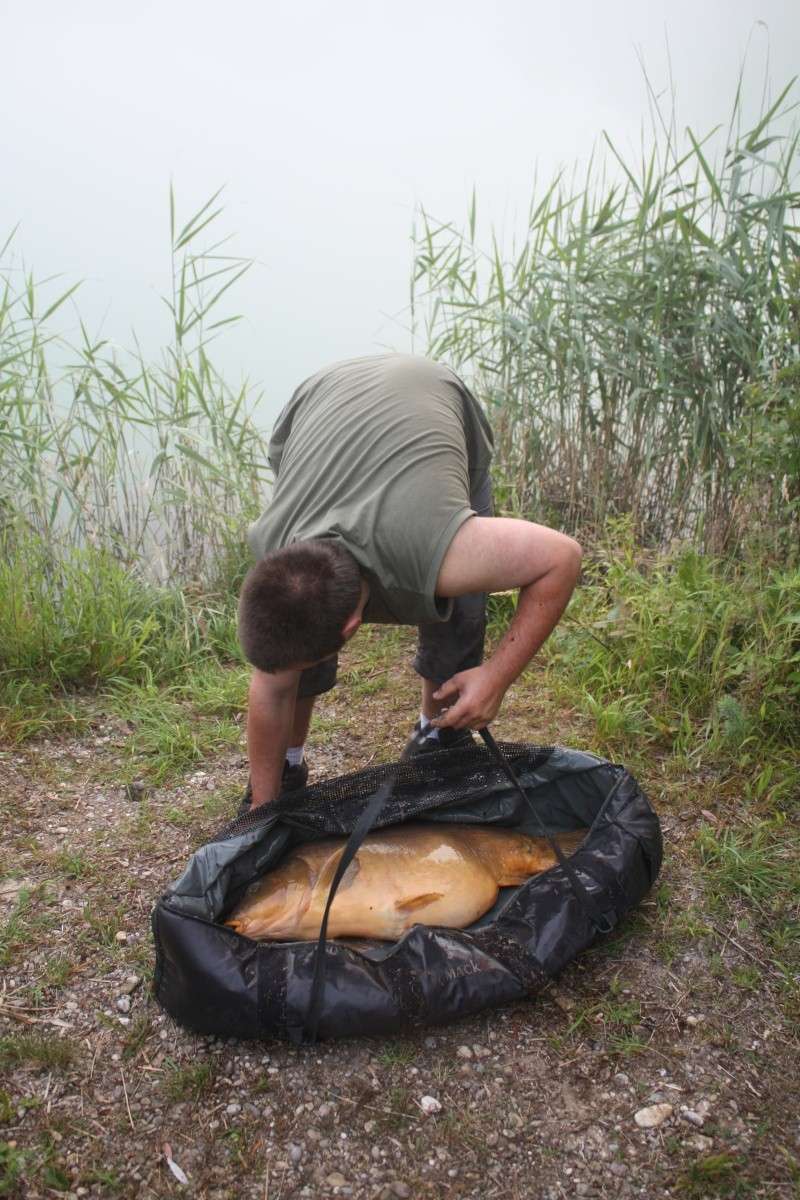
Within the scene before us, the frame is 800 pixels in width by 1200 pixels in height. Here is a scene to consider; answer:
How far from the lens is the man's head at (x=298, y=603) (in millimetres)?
2008

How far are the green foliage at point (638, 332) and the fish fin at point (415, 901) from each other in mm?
2028

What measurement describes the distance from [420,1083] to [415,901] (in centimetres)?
41

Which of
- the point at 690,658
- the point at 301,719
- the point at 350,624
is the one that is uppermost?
the point at 350,624

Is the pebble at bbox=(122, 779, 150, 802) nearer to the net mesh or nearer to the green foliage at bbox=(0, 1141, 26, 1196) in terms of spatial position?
the net mesh

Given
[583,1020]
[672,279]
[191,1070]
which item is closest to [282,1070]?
[191,1070]

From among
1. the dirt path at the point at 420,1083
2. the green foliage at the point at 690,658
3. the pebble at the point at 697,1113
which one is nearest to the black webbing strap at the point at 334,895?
the dirt path at the point at 420,1083

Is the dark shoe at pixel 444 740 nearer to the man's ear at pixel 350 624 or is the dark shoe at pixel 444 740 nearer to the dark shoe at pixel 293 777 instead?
the dark shoe at pixel 293 777

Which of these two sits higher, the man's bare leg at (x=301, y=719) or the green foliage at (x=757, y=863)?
the man's bare leg at (x=301, y=719)

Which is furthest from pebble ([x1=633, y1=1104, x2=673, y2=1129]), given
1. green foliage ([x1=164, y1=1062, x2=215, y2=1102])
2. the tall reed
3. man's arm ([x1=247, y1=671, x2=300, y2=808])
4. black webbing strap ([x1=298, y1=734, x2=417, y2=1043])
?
the tall reed

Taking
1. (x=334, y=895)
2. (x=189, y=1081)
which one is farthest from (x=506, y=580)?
(x=189, y=1081)

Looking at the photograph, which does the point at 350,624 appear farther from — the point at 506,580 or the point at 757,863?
the point at 757,863

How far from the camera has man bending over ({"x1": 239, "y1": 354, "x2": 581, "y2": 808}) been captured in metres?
2.05

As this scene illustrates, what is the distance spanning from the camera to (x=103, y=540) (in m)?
4.43

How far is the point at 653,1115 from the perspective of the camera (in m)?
1.89
